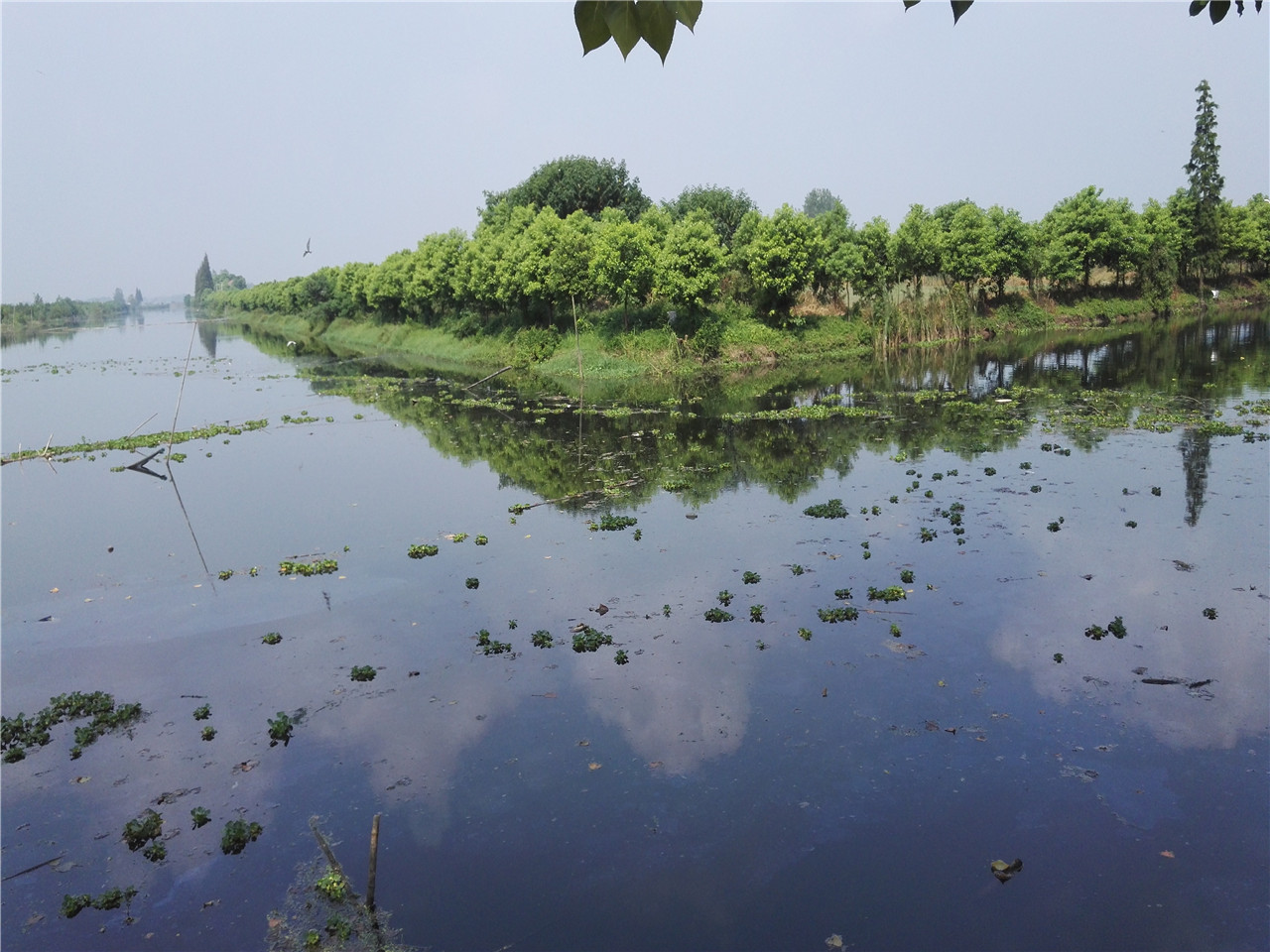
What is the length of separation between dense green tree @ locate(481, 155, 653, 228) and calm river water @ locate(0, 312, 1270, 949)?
4847 cm

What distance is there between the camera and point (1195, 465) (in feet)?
66.1

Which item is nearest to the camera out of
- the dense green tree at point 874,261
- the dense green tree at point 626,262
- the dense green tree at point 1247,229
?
the dense green tree at point 626,262

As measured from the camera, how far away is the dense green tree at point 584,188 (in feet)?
221

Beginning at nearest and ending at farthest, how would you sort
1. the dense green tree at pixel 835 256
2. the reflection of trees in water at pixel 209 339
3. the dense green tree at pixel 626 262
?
1. the dense green tree at pixel 626 262
2. the dense green tree at pixel 835 256
3. the reflection of trees in water at pixel 209 339

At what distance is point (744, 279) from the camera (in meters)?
49.8

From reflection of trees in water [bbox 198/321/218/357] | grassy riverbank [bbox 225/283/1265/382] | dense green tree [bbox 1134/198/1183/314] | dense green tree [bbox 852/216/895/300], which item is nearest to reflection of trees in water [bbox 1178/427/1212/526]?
grassy riverbank [bbox 225/283/1265/382]

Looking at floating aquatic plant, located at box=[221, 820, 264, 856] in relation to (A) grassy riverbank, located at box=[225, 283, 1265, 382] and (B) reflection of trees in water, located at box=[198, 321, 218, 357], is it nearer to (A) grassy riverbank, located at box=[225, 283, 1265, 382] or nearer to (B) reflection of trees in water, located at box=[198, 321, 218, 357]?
(A) grassy riverbank, located at box=[225, 283, 1265, 382]

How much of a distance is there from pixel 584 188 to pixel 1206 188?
157ft

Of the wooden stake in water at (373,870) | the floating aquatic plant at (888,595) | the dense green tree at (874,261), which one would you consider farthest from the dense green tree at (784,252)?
the wooden stake in water at (373,870)

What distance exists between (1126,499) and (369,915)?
17056 millimetres

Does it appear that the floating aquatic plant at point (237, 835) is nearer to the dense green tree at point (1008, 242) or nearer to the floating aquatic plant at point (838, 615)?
the floating aquatic plant at point (838, 615)

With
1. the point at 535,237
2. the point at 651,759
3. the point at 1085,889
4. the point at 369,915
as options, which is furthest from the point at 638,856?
the point at 535,237

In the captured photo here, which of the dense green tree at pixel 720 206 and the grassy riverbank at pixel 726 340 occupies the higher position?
the dense green tree at pixel 720 206

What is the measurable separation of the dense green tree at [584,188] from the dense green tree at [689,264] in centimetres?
2439
